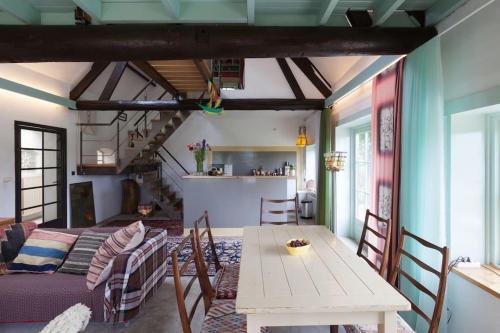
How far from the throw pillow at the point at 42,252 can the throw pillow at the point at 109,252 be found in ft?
1.69

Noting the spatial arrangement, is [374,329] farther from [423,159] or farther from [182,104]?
[182,104]

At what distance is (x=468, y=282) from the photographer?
177cm

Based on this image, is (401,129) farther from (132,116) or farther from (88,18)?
(132,116)

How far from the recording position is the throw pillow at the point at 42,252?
8.13 ft

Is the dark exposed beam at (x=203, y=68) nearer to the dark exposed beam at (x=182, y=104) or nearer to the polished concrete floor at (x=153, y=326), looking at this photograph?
the dark exposed beam at (x=182, y=104)

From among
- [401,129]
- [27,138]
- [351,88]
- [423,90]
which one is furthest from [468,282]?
[27,138]

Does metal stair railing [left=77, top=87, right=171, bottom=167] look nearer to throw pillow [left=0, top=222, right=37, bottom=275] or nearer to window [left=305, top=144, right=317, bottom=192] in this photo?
throw pillow [left=0, top=222, right=37, bottom=275]

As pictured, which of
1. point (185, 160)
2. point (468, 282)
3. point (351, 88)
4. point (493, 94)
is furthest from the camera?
point (185, 160)

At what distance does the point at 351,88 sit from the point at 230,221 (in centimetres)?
313

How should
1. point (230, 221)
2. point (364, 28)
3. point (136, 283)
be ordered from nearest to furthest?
point (364, 28) → point (136, 283) → point (230, 221)

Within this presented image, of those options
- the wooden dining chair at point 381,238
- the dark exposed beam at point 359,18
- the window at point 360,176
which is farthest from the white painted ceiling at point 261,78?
the wooden dining chair at point 381,238

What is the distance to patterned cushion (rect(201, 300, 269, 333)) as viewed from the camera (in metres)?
1.53

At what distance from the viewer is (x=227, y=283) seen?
2.07 m

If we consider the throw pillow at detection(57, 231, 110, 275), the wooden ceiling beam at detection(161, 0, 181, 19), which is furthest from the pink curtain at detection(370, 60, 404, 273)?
the throw pillow at detection(57, 231, 110, 275)
